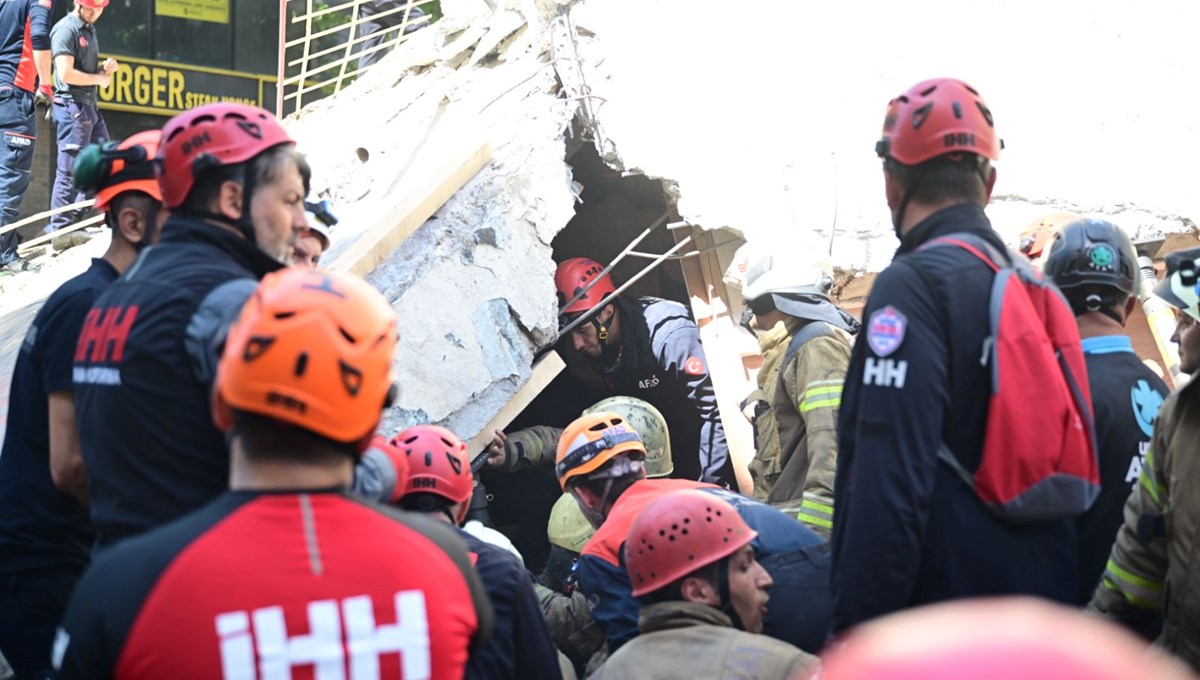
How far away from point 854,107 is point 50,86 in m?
5.84

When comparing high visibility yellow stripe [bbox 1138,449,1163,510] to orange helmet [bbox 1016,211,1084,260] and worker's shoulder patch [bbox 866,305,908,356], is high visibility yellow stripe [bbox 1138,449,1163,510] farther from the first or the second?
orange helmet [bbox 1016,211,1084,260]

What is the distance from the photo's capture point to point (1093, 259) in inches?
158

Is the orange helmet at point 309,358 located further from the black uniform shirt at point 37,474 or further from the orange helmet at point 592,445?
the orange helmet at point 592,445

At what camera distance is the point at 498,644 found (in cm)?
360

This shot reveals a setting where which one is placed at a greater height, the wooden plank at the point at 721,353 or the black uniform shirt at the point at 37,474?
the black uniform shirt at the point at 37,474

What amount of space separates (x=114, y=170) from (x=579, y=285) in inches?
158

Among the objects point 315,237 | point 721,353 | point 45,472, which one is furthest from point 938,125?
point 721,353

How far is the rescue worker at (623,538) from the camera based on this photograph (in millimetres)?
4137

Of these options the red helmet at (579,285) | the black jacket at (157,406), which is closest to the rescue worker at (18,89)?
the red helmet at (579,285)

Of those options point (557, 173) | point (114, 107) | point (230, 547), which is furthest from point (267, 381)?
point (114, 107)

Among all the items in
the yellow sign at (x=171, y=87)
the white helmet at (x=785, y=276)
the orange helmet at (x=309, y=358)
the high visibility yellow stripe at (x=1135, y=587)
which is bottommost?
the yellow sign at (x=171, y=87)

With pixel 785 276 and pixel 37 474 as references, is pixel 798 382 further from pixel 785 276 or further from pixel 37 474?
pixel 37 474

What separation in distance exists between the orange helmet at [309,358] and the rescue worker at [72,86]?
771 cm

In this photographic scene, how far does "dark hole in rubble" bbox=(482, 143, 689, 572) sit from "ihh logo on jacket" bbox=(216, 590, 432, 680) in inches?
191
